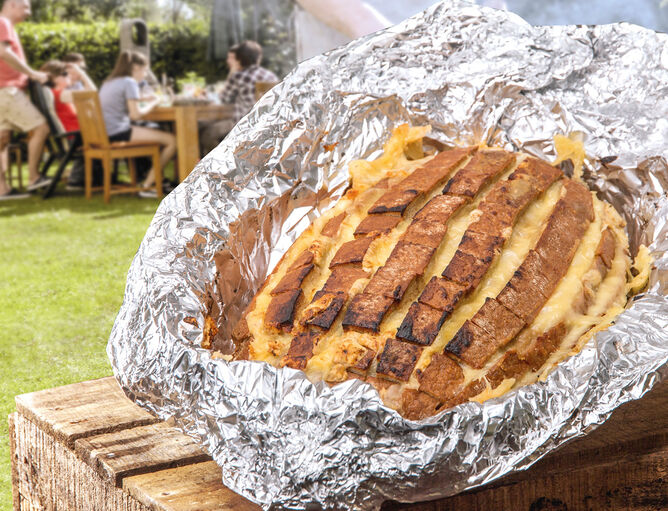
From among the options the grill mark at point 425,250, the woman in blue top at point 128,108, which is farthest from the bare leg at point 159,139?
the grill mark at point 425,250

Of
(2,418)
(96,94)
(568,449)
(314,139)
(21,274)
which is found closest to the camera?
(568,449)

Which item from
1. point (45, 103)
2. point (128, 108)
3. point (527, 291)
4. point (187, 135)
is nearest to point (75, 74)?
point (45, 103)

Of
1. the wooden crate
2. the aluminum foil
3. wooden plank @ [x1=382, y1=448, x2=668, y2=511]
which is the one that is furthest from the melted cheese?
wooden plank @ [x1=382, y1=448, x2=668, y2=511]

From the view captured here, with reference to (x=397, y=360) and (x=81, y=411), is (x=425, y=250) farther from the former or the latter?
(x=81, y=411)

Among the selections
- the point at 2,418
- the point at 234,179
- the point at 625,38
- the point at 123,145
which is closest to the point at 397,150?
the point at 234,179

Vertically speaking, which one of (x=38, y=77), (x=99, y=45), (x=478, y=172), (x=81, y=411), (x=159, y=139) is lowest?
(x=159, y=139)

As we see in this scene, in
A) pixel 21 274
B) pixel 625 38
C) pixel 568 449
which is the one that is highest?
pixel 625 38

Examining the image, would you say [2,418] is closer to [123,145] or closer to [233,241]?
[233,241]
